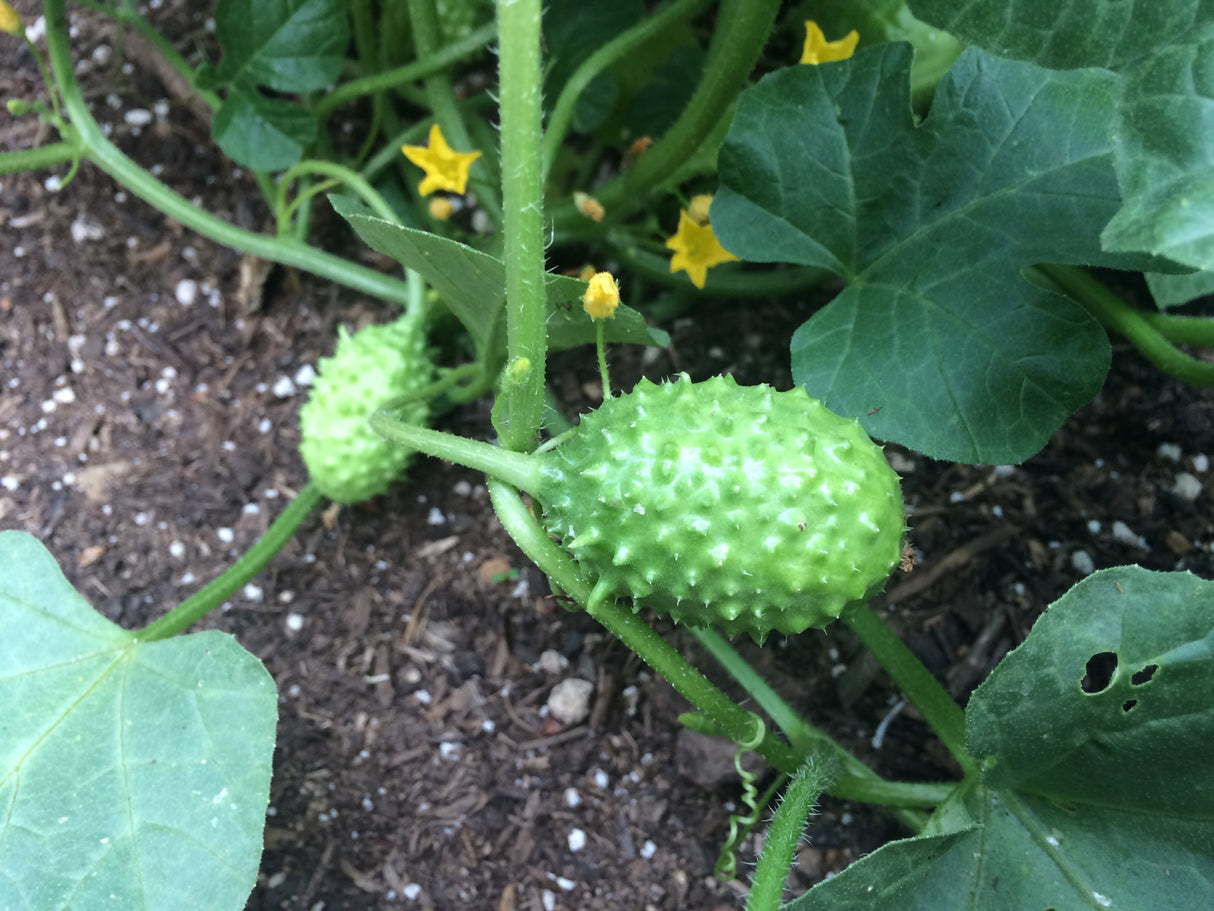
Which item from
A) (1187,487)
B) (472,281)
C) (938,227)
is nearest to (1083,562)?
(1187,487)

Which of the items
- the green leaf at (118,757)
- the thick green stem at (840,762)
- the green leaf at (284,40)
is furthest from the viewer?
the green leaf at (284,40)

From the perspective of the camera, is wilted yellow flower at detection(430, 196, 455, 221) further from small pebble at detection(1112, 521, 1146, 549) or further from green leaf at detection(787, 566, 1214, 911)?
small pebble at detection(1112, 521, 1146, 549)

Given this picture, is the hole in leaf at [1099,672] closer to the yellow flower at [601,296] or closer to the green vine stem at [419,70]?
the yellow flower at [601,296]

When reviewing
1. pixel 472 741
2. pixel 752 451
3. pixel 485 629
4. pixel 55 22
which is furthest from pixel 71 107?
pixel 752 451

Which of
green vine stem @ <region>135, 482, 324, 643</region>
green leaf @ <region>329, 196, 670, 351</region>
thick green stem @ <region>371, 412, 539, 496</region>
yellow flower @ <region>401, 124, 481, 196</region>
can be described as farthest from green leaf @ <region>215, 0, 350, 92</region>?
thick green stem @ <region>371, 412, 539, 496</region>

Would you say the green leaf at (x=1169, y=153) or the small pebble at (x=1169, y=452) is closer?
the green leaf at (x=1169, y=153)

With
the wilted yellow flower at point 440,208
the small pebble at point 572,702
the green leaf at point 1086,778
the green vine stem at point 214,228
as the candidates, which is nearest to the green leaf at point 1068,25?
the green leaf at point 1086,778

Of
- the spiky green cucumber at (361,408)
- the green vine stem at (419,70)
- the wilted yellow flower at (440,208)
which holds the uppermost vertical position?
the green vine stem at (419,70)
